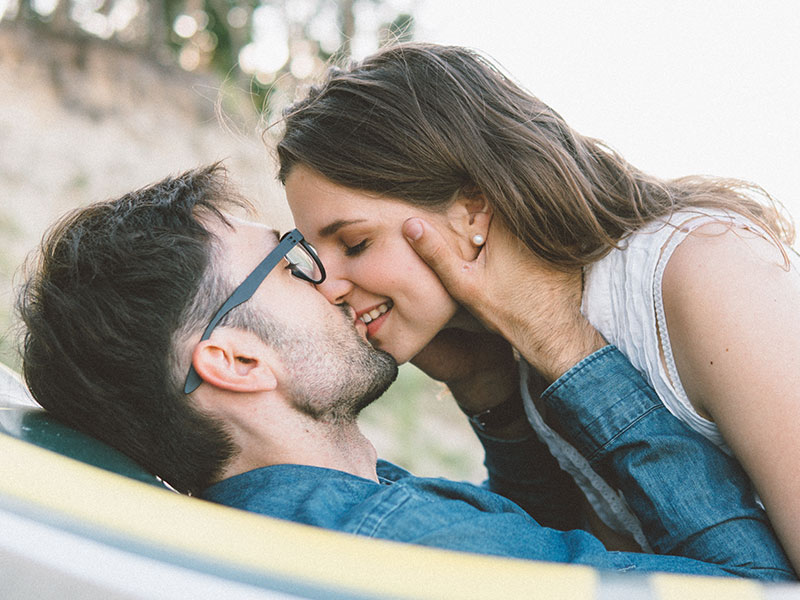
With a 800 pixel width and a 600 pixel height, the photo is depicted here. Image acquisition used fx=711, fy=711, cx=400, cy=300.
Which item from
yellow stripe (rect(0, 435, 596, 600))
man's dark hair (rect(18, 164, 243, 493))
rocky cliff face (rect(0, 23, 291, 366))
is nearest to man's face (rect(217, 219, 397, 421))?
man's dark hair (rect(18, 164, 243, 493))

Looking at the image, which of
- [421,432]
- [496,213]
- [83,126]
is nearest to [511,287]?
[496,213]

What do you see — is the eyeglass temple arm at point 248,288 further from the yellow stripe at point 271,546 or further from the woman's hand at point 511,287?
the yellow stripe at point 271,546

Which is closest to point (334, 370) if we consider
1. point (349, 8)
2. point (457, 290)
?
point (457, 290)

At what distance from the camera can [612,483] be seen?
234cm

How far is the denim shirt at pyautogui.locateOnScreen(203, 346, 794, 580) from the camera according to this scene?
4.93ft

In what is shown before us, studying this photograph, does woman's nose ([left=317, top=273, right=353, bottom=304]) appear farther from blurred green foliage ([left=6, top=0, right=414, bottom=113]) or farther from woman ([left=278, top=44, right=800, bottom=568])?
blurred green foliage ([left=6, top=0, right=414, bottom=113])

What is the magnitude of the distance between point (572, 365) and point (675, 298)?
1.30 ft

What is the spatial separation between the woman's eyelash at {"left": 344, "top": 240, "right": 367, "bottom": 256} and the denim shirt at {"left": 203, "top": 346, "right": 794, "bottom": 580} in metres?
0.73

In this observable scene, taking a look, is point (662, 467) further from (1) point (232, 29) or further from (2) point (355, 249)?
(1) point (232, 29)

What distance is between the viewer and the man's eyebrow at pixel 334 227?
2.28 m

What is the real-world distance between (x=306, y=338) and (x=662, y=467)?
107cm

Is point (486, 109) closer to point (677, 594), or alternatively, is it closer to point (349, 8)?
point (677, 594)

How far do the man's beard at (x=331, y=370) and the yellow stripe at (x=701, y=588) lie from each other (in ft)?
3.82

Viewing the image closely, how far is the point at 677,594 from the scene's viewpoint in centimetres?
106
